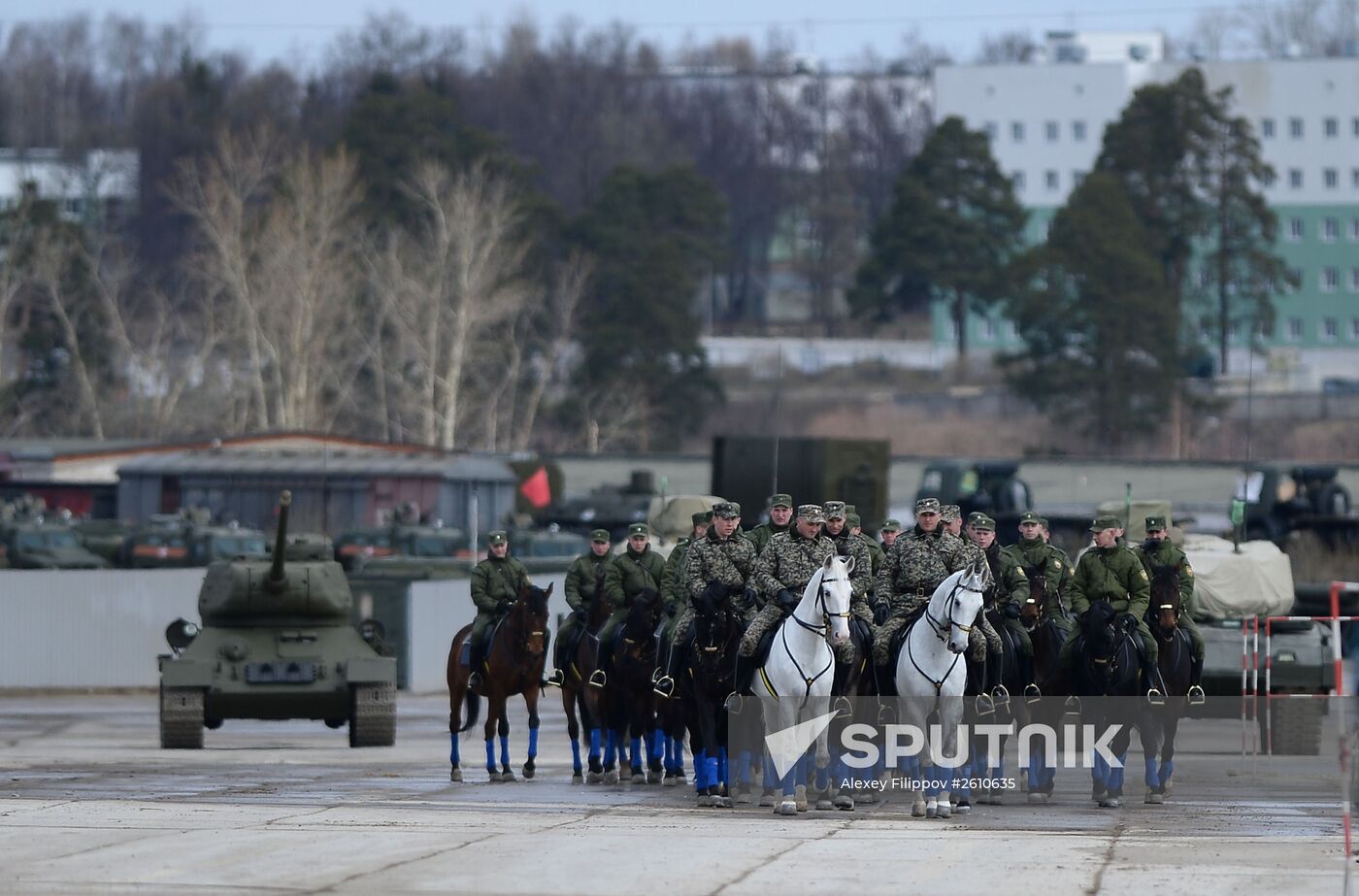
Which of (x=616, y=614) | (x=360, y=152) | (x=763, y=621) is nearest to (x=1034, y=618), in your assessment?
(x=763, y=621)

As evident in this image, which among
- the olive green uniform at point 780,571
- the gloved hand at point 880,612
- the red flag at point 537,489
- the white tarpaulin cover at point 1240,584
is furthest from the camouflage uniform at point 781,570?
the red flag at point 537,489

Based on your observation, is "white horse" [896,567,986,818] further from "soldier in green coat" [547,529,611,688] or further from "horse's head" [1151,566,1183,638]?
"soldier in green coat" [547,529,611,688]

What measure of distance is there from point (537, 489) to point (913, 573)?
141ft

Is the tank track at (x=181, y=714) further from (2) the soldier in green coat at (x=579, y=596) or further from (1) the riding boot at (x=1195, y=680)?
(1) the riding boot at (x=1195, y=680)

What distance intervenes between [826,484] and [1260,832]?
30.1 m

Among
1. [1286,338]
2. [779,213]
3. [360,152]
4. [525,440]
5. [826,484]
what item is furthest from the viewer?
[779,213]

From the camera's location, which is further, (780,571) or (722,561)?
(722,561)

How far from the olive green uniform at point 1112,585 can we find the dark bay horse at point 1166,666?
94 mm

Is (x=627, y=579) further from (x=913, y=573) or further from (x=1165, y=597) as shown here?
(x=1165, y=597)

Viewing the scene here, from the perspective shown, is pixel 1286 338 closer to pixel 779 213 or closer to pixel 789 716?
pixel 779 213

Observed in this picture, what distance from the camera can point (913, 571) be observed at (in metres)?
18.9

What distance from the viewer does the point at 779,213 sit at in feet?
446

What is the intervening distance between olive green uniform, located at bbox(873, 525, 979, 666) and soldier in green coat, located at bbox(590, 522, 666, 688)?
3.32 m

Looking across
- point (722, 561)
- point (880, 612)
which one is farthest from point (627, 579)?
point (880, 612)
